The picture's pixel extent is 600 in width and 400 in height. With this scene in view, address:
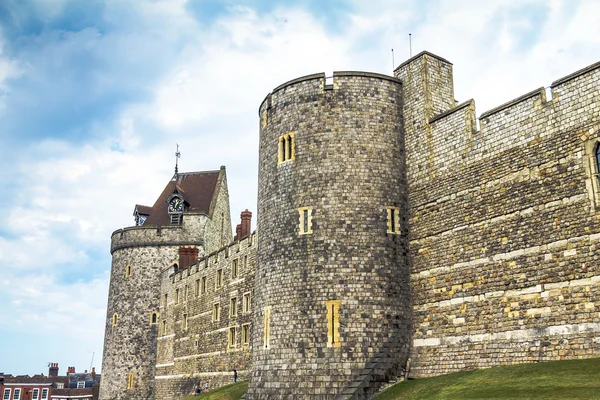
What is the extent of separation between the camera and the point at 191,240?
153ft

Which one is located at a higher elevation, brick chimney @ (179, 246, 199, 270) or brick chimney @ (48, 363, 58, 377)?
brick chimney @ (179, 246, 199, 270)

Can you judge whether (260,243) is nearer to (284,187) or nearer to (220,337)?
(284,187)

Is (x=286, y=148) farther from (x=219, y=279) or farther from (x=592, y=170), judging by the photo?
(x=219, y=279)

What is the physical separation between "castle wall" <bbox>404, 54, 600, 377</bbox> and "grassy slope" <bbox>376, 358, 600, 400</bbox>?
62cm

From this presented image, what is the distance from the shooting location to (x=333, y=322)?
2080 cm

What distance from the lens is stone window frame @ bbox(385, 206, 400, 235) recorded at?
21922 mm

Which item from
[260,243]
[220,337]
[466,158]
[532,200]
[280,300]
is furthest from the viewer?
[220,337]

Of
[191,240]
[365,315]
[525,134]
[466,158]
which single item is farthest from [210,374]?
[525,134]

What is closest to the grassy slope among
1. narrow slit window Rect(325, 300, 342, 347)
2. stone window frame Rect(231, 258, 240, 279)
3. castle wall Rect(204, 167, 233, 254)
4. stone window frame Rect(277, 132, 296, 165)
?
narrow slit window Rect(325, 300, 342, 347)

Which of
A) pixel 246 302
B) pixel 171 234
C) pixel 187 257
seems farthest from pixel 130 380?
pixel 246 302

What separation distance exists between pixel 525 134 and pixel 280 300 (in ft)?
32.1

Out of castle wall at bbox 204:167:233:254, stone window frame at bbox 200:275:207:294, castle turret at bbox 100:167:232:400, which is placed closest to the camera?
stone window frame at bbox 200:275:207:294

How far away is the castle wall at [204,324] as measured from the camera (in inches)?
1346

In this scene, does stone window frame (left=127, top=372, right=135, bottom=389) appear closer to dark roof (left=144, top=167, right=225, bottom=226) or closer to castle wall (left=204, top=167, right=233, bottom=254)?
castle wall (left=204, top=167, right=233, bottom=254)
